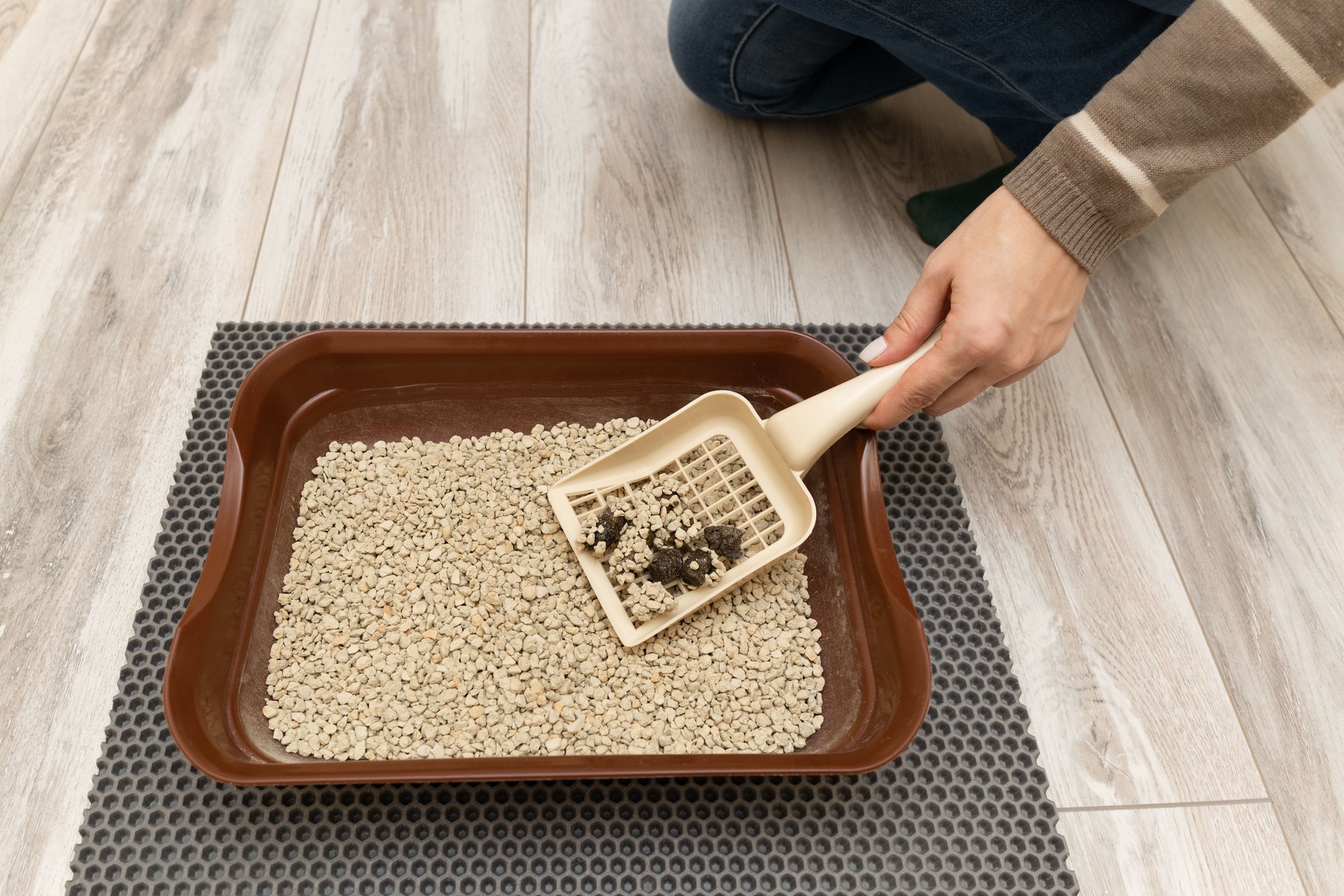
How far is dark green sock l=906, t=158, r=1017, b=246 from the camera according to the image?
125 centimetres

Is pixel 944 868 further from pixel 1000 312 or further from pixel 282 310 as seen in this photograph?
pixel 282 310

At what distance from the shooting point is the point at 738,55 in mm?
1246

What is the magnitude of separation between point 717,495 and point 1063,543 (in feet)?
1.42

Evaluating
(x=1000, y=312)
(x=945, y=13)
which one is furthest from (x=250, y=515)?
(x=945, y=13)

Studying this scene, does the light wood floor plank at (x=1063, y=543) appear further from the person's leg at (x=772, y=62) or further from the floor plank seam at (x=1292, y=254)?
the floor plank seam at (x=1292, y=254)

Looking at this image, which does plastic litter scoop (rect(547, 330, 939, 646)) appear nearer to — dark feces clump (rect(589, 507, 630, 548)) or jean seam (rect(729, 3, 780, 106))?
dark feces clump (rect(589, 507, 630, 548))

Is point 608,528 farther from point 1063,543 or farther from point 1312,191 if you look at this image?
point 1312,191

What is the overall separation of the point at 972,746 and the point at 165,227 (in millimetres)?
1228

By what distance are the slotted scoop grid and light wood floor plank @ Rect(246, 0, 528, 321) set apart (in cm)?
36

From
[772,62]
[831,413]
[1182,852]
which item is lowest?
[1182,852]

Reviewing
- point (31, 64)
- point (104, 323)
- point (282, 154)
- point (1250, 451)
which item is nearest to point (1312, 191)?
point (1250, 451)

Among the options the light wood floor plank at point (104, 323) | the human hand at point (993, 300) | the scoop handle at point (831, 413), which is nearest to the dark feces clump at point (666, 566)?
the scoop handle at point (831, 413)

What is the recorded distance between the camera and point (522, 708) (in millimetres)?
827

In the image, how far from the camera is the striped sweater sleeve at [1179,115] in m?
0.70
